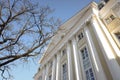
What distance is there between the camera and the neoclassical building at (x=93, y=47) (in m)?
10.1

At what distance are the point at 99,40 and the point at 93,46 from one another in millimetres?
930

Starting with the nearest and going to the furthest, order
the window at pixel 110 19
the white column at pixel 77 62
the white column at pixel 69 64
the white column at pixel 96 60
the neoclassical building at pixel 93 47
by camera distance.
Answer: the white column at pixel 96 60 → the neoclassical building at pixel 93 47 → the white column at pixel 77 62 → the white column at pixel 69 64 → the window at pixel 110 19

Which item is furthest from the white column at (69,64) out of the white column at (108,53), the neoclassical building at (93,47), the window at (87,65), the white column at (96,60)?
the white column at (108,53)

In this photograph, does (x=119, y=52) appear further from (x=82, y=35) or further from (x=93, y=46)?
(x=82, y=35)

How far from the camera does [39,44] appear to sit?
1007cm

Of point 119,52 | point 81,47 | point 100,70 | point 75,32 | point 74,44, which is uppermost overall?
point 75,32

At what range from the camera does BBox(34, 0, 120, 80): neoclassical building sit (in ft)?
33.0

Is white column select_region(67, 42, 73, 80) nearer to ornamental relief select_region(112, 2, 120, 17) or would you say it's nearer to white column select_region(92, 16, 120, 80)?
white column select_region(92, 16, 120, 80)

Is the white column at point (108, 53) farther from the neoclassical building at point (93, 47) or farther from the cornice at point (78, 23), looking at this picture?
the cornice at point (78, 23)

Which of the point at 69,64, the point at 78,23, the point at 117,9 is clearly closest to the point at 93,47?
the point at 69,64

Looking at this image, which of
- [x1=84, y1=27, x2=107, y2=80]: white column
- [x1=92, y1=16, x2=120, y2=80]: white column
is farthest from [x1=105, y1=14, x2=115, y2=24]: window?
[x1=84, y1=27, x2=107, y2=80]: white column

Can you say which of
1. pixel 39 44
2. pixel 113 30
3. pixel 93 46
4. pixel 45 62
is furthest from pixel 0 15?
pixel 45 62

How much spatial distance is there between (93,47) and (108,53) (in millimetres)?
2097

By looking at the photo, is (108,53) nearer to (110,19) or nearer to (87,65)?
(87,65)
